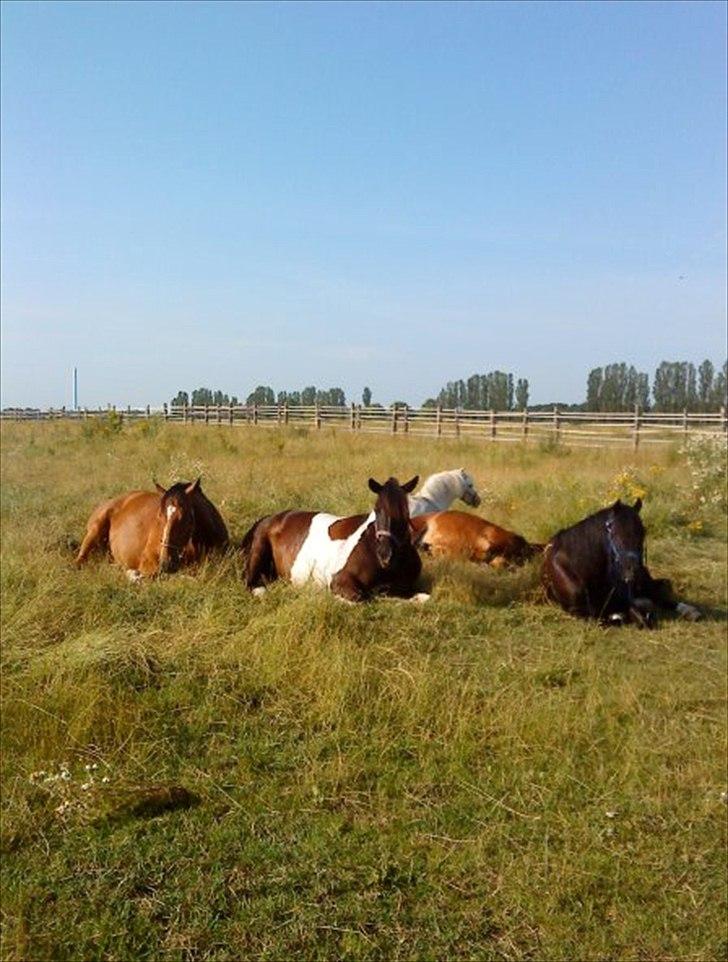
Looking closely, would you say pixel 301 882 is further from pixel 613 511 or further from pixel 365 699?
pixel 613 511

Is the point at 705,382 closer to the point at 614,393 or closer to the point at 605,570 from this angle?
the point at 614,393

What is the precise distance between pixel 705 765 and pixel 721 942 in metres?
1.29

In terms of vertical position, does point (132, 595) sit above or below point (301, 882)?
above

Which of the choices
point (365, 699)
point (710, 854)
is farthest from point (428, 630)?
point (710, 854)

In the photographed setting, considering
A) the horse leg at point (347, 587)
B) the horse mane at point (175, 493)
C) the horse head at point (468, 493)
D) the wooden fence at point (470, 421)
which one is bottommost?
the horse leg at point (347, 587)

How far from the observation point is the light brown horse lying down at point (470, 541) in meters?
8.61

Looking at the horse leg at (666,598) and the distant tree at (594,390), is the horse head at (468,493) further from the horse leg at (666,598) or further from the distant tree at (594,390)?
the distant tree at (594,390)

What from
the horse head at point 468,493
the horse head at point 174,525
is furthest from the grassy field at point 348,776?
the horse head at point 468,493

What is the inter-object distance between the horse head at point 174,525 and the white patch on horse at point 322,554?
1.02 m

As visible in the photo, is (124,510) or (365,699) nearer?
(365,699)

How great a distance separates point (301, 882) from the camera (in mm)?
3334

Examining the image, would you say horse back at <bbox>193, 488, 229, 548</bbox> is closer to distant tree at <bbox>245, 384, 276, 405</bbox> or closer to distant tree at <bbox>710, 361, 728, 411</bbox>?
distant tree at <bbox>245, 384, 276, 405</bbox>

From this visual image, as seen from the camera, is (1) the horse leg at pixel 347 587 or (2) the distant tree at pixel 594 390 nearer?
(1) the horse leg at pixel 347 587

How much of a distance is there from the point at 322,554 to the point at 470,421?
891 inches
